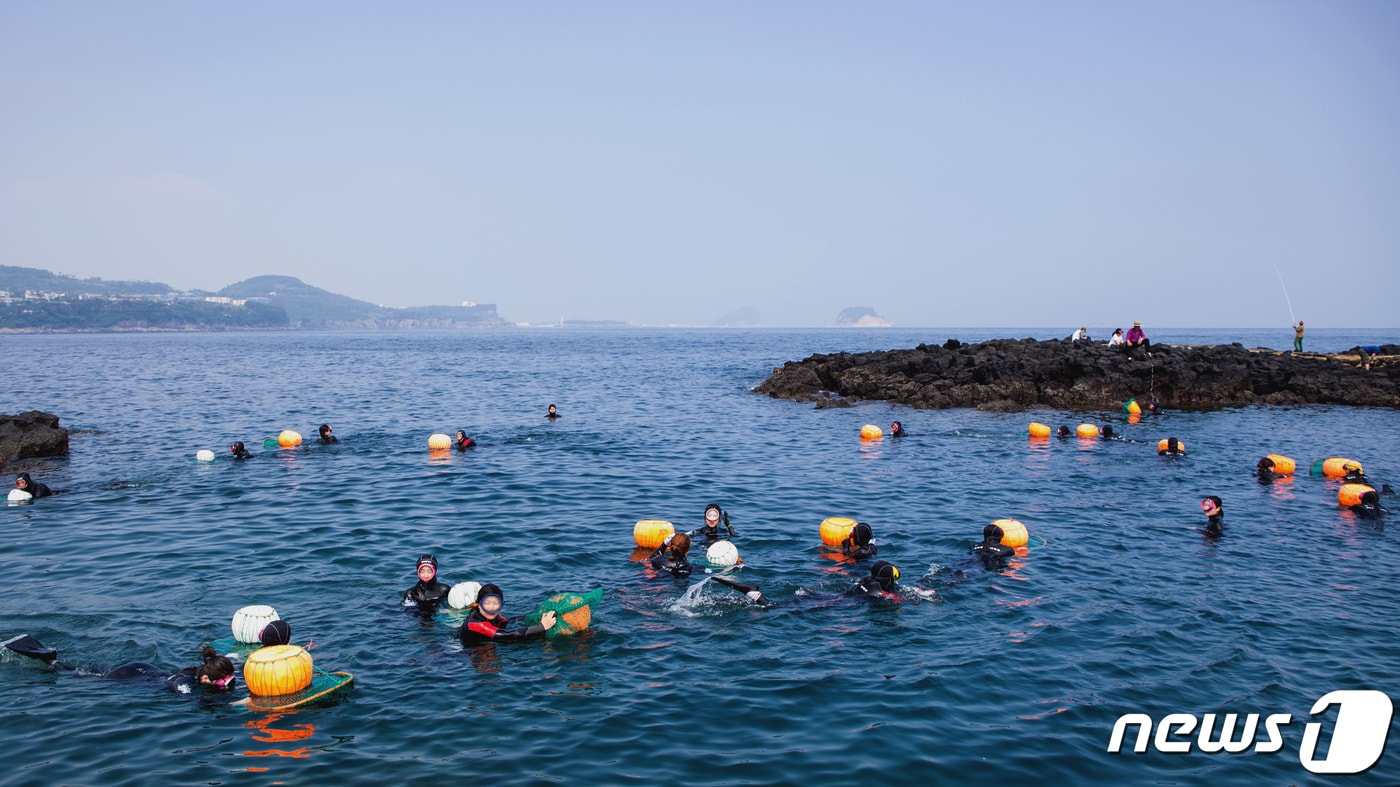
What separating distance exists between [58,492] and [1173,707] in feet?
96.7

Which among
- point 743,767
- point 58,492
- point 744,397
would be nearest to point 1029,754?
point 743,767

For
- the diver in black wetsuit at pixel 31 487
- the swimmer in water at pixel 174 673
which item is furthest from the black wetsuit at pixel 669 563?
the diver in black wetsuit at pixel 31 487

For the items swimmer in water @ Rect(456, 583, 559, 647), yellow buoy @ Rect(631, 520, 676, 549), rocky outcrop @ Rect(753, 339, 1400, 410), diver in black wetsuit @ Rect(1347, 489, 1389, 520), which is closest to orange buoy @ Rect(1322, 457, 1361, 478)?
diver in black wetsuit @ Rect(1347, 489, 1389, 520)

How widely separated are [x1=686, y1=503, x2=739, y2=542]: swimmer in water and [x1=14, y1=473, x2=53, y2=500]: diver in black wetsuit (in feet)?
63.5

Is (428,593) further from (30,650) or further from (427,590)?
(30,650)

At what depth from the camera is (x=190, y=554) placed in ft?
61.0

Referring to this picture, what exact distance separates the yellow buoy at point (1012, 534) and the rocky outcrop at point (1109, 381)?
87.2 ft

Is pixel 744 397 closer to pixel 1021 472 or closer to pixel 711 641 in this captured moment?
pixel 1021 472

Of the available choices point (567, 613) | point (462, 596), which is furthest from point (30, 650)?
point (567, 613)

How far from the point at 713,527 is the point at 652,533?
1448mm

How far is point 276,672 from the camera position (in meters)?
11.4

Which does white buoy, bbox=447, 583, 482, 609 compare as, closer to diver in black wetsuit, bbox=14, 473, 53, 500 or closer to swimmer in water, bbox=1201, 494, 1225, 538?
diver in black wetsuit, bbox=14, 473, 53, 500

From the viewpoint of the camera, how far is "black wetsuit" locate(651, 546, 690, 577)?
55.6 feet

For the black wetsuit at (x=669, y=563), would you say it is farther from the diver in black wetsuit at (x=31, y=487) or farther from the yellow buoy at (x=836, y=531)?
the diver in black wetsuit at (x=31, y=487)
